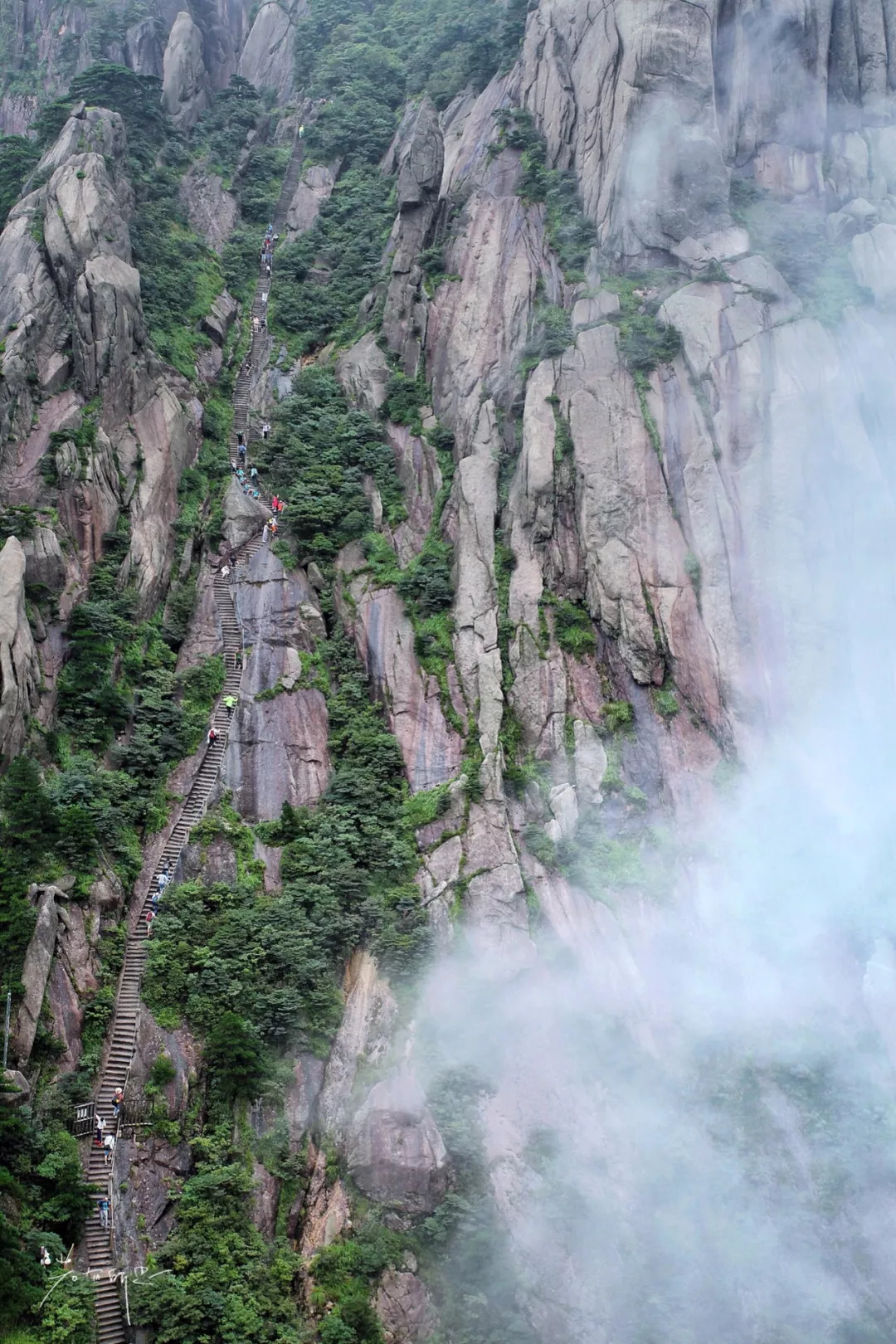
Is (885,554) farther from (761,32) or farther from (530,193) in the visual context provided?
(761,32)

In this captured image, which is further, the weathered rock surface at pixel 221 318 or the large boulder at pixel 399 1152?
the weathered rock surface at pixel 221 318

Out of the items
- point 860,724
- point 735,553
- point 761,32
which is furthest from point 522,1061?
point 761,32

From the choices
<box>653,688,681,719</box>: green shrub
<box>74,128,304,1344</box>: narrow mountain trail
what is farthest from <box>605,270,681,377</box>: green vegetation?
<box>74,128,304,1344</box>: narrow mountain trail

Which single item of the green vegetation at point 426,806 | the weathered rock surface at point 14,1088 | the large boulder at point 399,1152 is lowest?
the large boulder at point 399,1152

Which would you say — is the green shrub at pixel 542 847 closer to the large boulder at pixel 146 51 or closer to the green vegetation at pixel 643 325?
the green vegetation at pixel 643 325

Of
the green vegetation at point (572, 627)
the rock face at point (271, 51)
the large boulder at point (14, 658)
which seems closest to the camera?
the large boulder at point (14, 658)

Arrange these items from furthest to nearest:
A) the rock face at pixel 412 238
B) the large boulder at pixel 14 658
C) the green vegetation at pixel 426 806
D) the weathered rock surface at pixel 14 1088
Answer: the rock face at pixel 412 238
the green vegetation at pixel 426 806
the large boulder at pixel 14 658
the weathered rock surface at pixel 14 1088

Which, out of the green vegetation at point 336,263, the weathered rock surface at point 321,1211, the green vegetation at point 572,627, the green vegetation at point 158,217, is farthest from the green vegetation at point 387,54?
the weathered rock surface at point 321,1211
